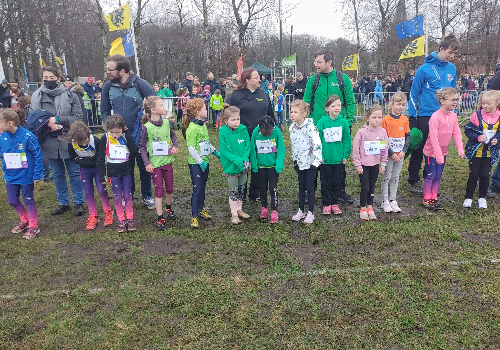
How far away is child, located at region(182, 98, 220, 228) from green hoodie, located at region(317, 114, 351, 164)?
5.27 ft

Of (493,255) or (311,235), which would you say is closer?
(493,255)

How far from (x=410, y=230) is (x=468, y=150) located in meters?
1.88

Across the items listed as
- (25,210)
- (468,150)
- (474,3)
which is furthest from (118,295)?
(474,3)

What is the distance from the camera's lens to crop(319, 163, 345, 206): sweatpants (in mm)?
5348

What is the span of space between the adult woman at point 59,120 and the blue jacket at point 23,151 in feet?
1.81

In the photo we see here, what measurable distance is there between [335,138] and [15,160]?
4308 mm

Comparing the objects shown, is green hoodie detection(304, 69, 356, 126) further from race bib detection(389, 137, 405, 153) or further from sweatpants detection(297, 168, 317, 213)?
sweatpants detection(297, 168, 317, 213)

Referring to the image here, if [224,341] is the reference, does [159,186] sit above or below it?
above

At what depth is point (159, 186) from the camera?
518cm

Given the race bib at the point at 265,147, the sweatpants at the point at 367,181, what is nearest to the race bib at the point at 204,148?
the race bib at the point at 265,147

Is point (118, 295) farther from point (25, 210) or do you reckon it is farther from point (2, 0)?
point (2, 0)

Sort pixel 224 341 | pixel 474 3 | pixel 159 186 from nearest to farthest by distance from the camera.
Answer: pixel 224 341, pixel 159 186, pixel 474 3

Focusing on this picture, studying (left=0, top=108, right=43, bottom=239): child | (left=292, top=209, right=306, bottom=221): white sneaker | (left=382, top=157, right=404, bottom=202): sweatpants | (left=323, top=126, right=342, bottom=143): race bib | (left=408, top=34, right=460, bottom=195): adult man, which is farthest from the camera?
(left=408, top=34, right=460, bottom=195): adult man

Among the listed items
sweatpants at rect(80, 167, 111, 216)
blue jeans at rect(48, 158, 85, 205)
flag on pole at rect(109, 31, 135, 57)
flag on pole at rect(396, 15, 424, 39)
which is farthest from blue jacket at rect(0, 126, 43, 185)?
flag on pole at rect(396, 15, 424, 39)
